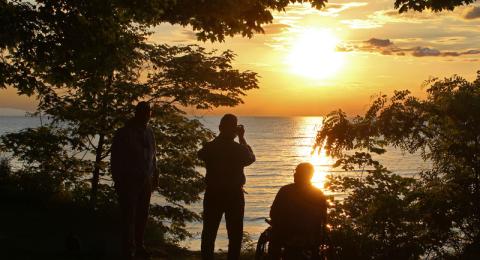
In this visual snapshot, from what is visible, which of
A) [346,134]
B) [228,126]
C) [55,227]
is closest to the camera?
[228,126]

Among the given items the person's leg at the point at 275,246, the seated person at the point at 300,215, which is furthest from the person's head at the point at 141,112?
the person's leg at the point at 275,246

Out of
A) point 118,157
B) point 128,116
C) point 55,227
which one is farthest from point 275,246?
point 128,116

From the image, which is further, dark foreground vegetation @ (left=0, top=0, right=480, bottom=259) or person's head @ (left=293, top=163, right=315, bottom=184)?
dark foreground vegetation @ (left=0, top=0, right=480, bottom=259)

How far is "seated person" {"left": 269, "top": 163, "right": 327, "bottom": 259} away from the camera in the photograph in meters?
7.04

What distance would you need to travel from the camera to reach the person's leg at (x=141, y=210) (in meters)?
8.16

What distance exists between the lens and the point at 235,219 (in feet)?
25.7

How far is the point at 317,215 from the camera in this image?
7.11 metres

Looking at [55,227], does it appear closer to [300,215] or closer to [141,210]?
[141,210]

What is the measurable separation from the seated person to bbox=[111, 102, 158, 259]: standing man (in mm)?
2058

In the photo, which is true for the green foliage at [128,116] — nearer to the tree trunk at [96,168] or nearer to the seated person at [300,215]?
the tree trunk at [96,168]

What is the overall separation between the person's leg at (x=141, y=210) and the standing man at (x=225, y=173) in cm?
91

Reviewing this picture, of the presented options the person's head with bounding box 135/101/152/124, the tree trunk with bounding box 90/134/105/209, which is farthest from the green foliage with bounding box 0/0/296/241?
the person's head with bounding box 135/101/152/124

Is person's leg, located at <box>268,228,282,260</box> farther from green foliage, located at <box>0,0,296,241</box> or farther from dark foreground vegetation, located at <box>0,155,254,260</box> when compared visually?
green foliage, located at <box>0,0,296,241</box>

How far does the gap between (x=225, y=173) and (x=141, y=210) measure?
1505mm
